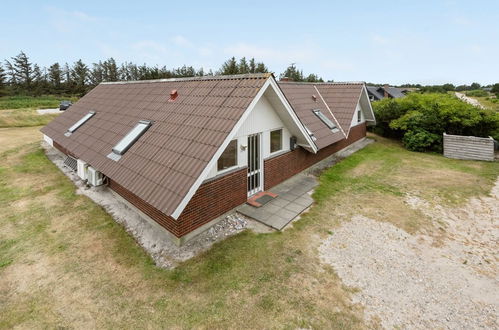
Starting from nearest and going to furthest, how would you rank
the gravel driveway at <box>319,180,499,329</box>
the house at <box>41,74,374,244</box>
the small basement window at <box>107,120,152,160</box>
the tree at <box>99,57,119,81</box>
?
the gravel driveway at <box>319,180,499,329</box>, the house at <box>41,74,374,244</box>, the small basement window at <box>107,120,152,160</box>, the tree at <box>99,57,119,81</box>

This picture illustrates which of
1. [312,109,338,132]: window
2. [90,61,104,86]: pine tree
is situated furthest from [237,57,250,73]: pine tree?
[312,109,338,132]: window

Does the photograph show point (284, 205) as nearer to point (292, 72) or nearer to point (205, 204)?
point (205, 204)

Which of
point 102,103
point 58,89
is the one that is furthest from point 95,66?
point 102,103

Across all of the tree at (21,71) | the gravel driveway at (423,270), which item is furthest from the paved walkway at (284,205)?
the tree at (21,71)

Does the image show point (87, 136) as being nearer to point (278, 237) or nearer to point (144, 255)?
point (144, 255)

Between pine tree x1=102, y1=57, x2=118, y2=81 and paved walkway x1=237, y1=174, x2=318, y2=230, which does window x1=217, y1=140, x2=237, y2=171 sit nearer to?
paved walkway x1=237, y1=174, x2=318, y2=230

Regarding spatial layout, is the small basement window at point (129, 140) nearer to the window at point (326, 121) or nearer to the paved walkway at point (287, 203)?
the paved walkway at point (287, 203)
